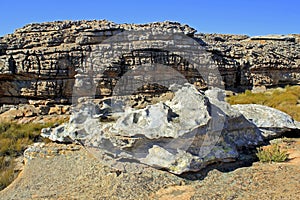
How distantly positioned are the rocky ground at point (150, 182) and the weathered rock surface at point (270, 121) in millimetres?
1020

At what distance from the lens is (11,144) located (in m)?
7.60

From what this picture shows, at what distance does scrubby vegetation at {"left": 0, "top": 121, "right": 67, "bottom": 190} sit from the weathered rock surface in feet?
17.2

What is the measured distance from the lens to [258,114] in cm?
671

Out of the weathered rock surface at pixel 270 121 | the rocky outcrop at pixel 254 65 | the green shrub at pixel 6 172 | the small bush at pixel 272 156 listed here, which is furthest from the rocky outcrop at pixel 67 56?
the small bush at pixel 272 156

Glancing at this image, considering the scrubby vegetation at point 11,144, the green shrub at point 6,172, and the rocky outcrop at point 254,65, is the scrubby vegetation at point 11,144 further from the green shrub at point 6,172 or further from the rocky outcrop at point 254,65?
the rocky outcrop at point 254,65

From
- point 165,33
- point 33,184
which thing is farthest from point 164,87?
point 33,184

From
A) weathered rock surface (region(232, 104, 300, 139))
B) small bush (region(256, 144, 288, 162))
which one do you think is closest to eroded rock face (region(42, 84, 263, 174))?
small bush (region(256, 144, 288, 162))

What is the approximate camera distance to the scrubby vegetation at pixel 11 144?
18.9ft

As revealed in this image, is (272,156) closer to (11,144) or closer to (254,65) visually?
(11,144)

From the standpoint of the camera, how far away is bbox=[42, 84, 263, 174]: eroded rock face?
4492mm

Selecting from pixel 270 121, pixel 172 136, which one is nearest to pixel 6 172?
pixel 172 136

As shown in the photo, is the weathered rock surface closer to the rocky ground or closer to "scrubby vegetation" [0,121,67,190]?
the rocky ground

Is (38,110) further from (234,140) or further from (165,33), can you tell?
(234,140)

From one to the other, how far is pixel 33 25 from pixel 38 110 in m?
4.02
